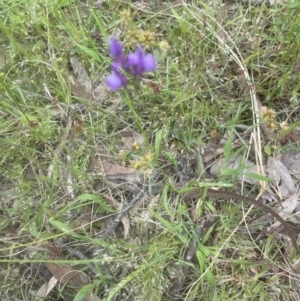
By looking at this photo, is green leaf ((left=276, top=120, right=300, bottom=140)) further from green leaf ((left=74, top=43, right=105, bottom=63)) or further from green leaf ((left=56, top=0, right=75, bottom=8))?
green leaf ((left=56, top=0, right=75, bottom=8))

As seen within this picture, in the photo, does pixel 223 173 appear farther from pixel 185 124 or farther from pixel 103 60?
pixel 103 60

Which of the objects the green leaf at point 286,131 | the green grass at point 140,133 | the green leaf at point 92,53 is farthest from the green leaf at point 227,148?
the green leaf at point 92,53

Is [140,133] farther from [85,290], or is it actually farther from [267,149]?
[85,290]

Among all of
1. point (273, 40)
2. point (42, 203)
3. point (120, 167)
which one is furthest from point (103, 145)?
Answer: point (273, 40)

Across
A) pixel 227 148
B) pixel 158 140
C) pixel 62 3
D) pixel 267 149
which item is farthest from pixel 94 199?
pixel 62 3

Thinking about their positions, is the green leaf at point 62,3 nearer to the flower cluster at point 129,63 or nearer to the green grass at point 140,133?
the green grass at point 140,133

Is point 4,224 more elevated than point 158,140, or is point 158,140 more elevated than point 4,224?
point 158,140

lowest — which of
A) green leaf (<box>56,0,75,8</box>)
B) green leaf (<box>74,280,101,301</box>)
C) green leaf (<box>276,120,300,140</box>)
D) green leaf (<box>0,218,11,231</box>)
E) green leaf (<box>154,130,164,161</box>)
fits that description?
green leaf (<box>74,280,101,301</box>)

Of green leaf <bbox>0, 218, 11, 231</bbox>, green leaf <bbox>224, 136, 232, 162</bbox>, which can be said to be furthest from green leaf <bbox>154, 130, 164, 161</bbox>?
green leaf <bbox>0, 218, 11, 231</bbox>
